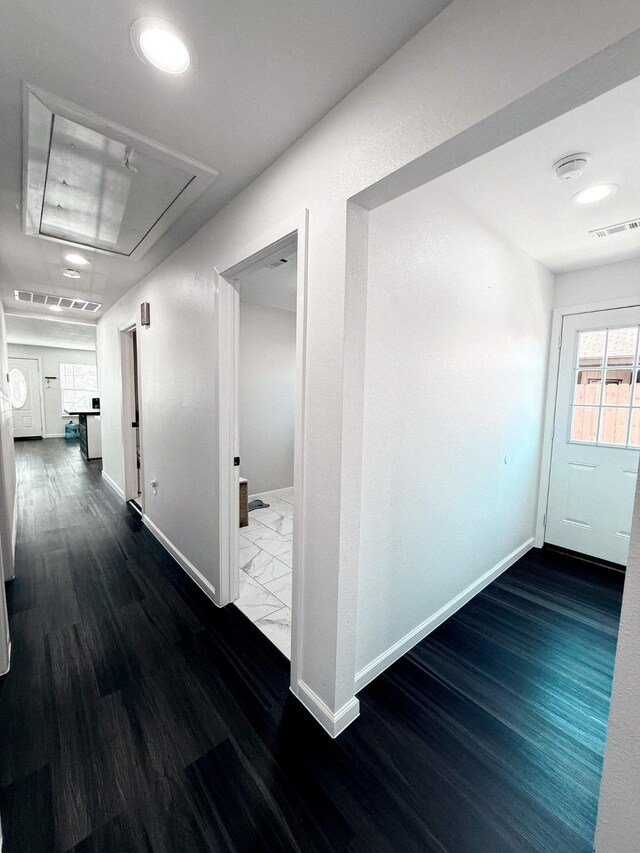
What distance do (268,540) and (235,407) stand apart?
5.53ft

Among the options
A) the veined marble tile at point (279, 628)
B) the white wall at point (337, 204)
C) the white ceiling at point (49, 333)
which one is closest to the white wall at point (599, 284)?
the white wall at point (337, 204)

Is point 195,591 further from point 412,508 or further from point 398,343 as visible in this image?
point 398,343

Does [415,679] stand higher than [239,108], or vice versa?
[239,108]

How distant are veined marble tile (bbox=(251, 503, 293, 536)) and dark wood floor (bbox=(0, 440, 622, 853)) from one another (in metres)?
1.27

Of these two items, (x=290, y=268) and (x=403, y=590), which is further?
(x=290, y=268)

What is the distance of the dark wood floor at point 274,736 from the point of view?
44.6 inches

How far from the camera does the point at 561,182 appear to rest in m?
1.73

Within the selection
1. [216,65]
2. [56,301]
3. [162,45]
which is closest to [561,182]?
[216,65]

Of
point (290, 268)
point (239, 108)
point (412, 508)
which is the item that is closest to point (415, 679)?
point (412, 508)

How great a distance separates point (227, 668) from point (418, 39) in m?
2.67

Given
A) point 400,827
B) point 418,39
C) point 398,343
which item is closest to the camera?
point 418,39

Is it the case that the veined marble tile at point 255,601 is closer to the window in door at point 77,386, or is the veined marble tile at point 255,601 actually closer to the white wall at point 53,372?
the window in door at point 77,386

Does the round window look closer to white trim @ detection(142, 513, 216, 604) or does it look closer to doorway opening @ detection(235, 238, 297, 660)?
doorway opening @ detection(235, 238, 297, 660)

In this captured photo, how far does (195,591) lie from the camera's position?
2467 mm
